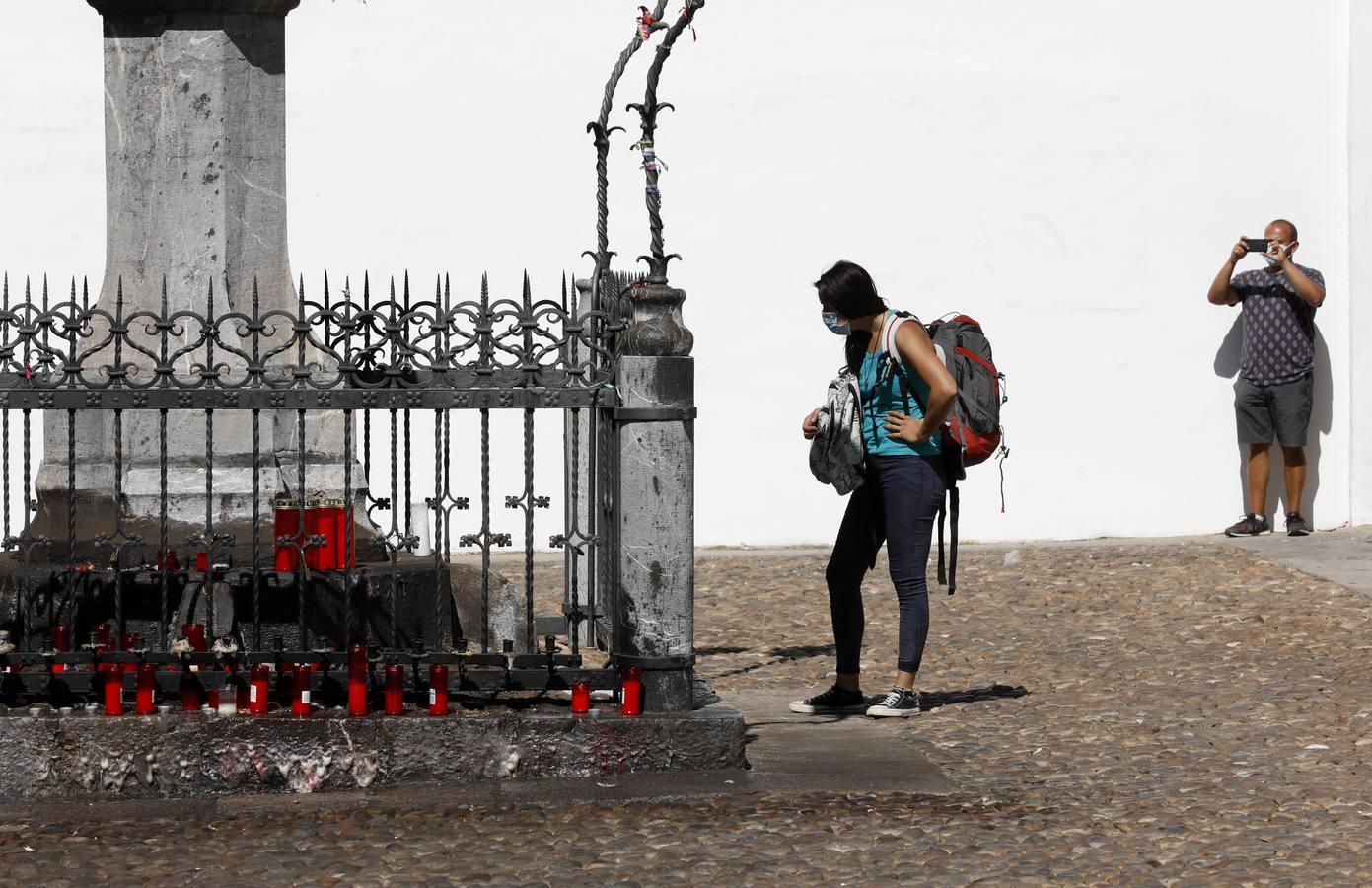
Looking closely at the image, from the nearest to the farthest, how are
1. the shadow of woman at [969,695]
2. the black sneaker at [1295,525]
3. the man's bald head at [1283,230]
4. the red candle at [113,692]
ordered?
the red candle at [113,692] → the shadow of woman at [969,695] → the man's bald head at [1283,230] → the black sneaker at [1295,525]

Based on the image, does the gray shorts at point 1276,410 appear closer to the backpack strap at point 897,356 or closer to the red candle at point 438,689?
the backpack strap at point 897,356

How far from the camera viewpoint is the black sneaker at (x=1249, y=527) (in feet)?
40.7

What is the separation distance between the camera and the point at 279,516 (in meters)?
6.88

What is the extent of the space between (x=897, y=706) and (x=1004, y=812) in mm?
1533

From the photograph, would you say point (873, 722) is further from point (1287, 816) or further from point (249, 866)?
point (249, 866)

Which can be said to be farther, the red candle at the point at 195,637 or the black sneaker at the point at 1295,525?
the black sneaker at the point at 1295,525

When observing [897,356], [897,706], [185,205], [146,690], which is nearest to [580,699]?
[146,690]

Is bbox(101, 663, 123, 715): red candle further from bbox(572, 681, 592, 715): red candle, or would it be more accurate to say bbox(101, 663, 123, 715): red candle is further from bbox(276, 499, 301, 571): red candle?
bbox(572, 681, 592, 715): red candle

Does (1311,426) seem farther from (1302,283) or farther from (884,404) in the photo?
(884,404)

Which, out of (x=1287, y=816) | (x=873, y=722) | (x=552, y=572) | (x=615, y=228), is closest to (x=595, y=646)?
(x=873, y=722)

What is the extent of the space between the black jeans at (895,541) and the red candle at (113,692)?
2388mm

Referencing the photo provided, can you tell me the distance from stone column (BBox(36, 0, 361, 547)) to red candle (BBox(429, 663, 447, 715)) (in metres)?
1.37

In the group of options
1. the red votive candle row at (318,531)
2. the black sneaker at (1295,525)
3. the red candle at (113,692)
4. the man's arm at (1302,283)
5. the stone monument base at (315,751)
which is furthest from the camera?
the black sneaker at (1295,525)

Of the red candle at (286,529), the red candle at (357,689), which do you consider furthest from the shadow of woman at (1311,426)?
the red candle at (357,689)
